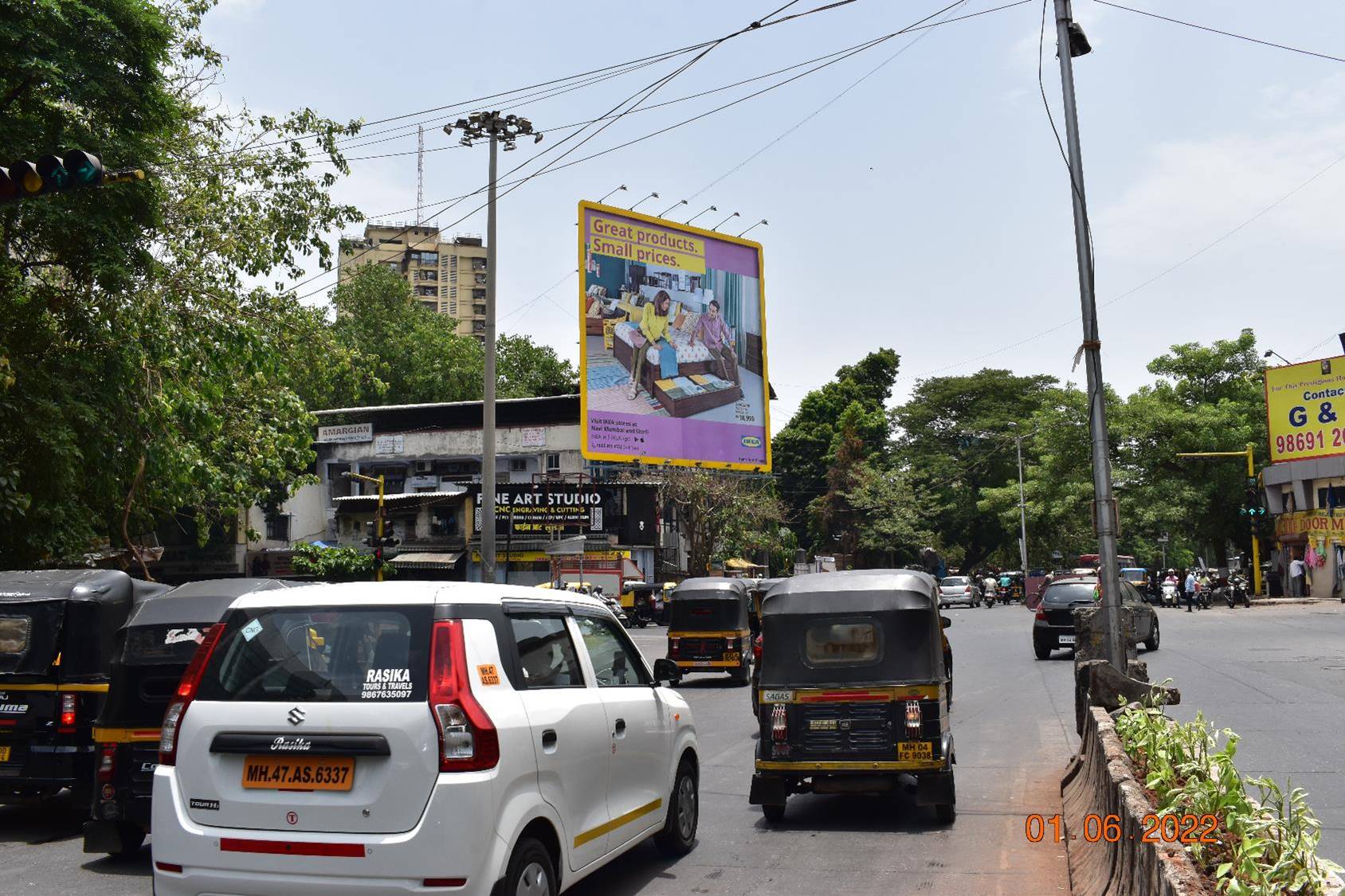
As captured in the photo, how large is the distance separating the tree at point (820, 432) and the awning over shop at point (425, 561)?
33.9m

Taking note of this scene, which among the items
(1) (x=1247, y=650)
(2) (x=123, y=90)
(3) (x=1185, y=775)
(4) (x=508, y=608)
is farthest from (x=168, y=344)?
(1) (x=1247, y=650)

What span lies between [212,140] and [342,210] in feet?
8.65

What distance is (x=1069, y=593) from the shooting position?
24375mm

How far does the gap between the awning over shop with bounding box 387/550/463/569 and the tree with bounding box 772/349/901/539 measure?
33912 mm

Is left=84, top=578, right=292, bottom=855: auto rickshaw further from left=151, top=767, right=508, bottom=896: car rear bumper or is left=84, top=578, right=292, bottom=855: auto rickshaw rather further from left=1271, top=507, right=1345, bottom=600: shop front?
left=1271, top=507, right=1345, bottom=600: shop front

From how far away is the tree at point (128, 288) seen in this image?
14289 millimetres

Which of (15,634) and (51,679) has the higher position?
(15,634)

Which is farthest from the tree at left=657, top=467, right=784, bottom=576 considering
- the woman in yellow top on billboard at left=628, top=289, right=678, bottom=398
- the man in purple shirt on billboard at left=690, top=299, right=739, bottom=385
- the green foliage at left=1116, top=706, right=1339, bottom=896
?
the green foliage at left=1116, top=706, right=1339, bottom=896

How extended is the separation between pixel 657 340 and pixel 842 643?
67.2 ft

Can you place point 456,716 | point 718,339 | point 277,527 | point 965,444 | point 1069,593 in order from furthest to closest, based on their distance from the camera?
point 965,444
point 277,527
point 718,339
point 1069,593
point 456,716

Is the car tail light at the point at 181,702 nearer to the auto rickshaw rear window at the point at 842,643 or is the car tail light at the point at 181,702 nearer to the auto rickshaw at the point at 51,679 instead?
the auto rickshaw at the point at 51,679
